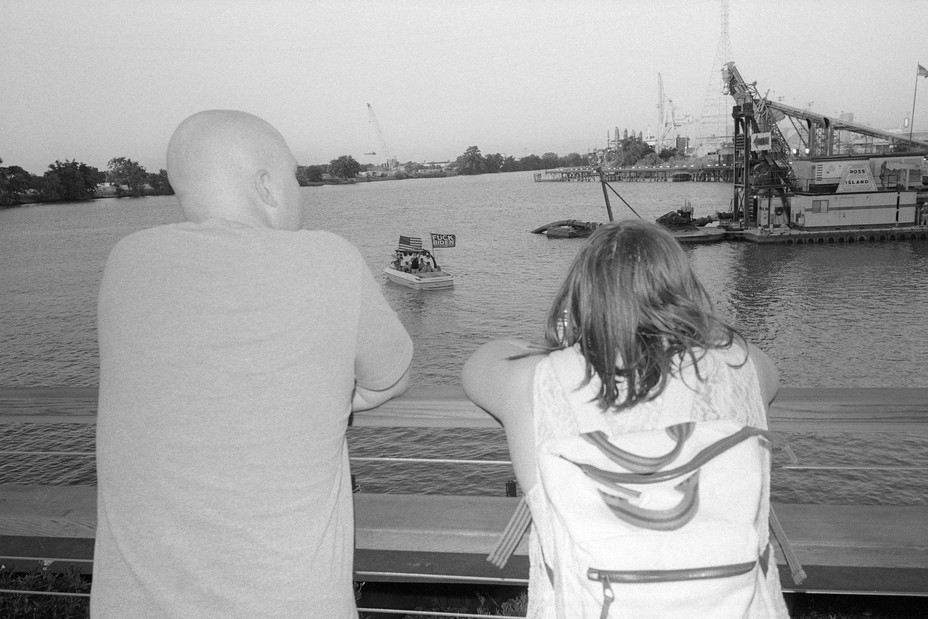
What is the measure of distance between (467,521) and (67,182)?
16474 centimetres

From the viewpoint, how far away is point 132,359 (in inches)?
49.1

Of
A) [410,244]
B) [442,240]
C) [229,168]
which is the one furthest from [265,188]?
[442,240]

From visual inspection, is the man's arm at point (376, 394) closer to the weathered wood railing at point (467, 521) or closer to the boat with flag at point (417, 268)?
the weathered wood railing at point (467, 521)

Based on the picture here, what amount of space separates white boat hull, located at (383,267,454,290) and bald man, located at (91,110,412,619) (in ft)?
140

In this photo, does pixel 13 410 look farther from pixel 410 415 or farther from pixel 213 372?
pixel 213 372

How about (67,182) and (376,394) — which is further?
(67,182)

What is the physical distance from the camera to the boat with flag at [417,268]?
145 feet

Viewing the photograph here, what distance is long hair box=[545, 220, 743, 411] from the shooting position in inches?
50.1

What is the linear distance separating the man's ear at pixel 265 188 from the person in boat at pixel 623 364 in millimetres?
531

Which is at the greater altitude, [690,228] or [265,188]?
[265,188]

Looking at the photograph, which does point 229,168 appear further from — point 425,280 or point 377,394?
point 425,280

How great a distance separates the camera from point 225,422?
1211 millimetres

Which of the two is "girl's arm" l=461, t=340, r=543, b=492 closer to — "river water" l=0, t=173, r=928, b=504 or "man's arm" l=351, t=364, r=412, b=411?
"man's arm" l=351, t=364, r=412, b=411

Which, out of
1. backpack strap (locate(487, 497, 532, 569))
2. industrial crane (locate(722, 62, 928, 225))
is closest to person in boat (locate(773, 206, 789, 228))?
industrial crane (locate(722, 62, 928, 225))
